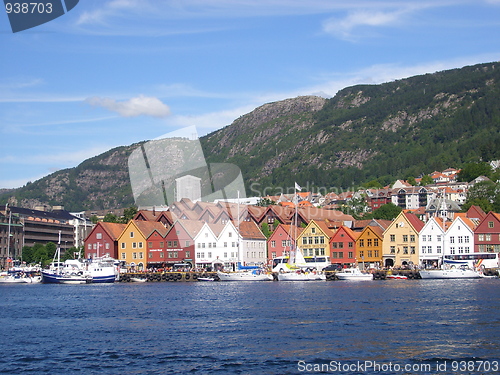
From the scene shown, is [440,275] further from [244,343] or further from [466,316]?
[244,343]

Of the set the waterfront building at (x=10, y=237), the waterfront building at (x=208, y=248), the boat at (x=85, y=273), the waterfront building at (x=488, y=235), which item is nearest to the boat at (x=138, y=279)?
the boat at (x=85, y=273)

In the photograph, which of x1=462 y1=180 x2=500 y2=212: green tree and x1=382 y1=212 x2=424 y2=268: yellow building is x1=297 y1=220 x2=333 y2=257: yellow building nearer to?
Answer: x1=382 y1=212 x2=424 y2=268: yellow building

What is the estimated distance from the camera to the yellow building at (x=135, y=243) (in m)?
121

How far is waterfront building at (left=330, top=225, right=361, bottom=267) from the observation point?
116 metres

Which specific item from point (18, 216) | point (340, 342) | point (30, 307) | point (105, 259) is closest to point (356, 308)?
point (340, 342)

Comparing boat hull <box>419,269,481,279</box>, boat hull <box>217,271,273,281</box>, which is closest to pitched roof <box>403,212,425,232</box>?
boat hull <box>419,269,481,279</box>

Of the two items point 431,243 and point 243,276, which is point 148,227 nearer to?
point 243,276

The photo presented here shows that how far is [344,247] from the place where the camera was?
380ft

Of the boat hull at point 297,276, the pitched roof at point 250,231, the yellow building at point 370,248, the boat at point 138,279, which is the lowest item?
the boat at point 138,279

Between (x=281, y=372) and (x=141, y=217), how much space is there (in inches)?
4074

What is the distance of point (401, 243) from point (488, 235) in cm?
1345

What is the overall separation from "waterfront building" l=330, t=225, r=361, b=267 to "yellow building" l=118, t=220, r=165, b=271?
3009 cm

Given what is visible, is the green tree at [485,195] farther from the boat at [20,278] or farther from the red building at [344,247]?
the boat at [20,278]

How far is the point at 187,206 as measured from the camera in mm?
129625
